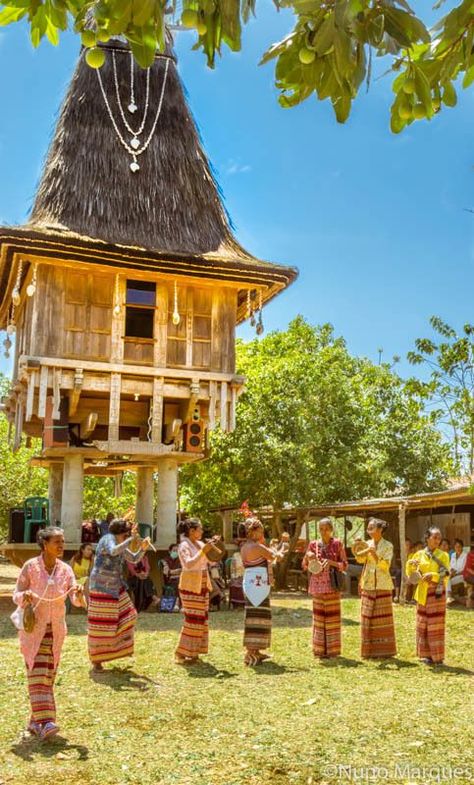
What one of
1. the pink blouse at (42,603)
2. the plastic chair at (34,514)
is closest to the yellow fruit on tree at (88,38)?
the pink blouse at (42,603)

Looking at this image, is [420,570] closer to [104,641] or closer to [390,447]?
[104,641]

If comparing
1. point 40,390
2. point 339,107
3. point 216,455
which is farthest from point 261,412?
point 339,107

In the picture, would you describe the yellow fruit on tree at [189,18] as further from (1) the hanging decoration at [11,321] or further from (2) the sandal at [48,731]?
(1) the hanging decoration at [11,321]

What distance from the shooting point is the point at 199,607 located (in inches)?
384

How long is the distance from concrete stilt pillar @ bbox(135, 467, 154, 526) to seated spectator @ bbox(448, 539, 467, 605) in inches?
310

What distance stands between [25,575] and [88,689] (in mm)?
2281

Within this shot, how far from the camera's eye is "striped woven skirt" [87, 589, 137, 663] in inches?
349

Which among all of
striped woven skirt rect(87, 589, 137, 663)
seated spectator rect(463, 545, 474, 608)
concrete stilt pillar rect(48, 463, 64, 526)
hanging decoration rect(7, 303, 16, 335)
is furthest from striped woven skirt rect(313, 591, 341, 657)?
concrete stilt pillar rect(48, 463, 64, 526)

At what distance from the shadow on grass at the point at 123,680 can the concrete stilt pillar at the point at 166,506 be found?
9253 millimetres

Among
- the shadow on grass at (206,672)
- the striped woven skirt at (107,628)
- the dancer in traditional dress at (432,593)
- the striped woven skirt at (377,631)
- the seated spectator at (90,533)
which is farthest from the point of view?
the seated spectator at (90,533)

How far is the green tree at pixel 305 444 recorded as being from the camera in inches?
963

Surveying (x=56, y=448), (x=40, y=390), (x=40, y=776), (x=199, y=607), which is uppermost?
(x=40, y=390)

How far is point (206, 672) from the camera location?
9.29m

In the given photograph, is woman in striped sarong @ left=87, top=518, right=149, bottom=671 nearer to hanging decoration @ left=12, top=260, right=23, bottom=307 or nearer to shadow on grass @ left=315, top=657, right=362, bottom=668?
shadow on grass @ left=315, top=657, right=362, bottom=668
